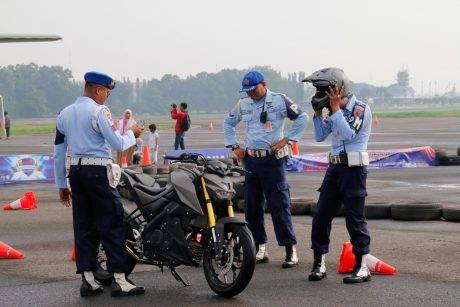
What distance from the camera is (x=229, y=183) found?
7293 millimetres

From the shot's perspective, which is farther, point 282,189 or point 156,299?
point 282,189

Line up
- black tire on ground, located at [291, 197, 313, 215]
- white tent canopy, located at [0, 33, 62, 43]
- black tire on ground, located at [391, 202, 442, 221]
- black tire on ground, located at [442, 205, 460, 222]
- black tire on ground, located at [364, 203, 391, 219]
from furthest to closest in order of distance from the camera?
white tent canopy, located at [0, 33, 62, 43] < black tire on ground, located at [291, 197, 313, 215] < black tire on ground, located at [364, 203, 391, 219] < black tire on ground, located at [391, 202, 442, 221] < black tire on ground, located at [442, 205, 460, 222]

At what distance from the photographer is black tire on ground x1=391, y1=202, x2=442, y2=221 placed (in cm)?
1150

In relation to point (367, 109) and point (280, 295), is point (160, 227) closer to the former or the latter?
point (280, 295)

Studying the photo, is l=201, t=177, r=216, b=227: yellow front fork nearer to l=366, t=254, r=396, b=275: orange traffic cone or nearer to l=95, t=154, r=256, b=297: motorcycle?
l=95, t=154, r=256, b=297: motorcycle

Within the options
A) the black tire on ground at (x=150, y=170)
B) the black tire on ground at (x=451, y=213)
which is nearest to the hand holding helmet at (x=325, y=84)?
the black tire on ground at (x=451, y=213)

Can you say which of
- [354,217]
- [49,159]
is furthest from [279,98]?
[49,159]

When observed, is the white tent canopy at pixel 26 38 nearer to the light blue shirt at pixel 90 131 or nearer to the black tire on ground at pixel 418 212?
the black tire on ground at pixel 418 212

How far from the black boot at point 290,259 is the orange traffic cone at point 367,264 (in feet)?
1.63

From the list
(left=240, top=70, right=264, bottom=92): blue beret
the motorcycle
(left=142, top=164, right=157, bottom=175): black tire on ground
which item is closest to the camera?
the motorcycle

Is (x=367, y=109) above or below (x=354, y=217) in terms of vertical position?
above

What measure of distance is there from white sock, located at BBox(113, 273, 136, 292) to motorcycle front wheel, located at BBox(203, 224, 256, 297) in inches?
27.3

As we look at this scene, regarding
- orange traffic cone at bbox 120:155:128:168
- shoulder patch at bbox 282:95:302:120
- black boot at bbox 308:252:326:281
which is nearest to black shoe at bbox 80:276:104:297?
black boot at bbox 308:252:326:281

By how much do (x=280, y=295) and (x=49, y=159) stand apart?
15241 millimetres
